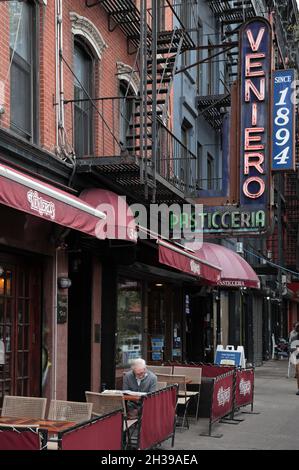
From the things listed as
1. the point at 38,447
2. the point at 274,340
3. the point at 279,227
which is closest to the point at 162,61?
the point at 38,447

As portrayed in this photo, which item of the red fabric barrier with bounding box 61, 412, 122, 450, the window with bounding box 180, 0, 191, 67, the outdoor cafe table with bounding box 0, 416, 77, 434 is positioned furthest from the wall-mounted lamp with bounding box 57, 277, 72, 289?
the window with bounding box 180, 0, 191, 67

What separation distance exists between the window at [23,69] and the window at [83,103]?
1.38m

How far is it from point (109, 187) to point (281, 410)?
563cm

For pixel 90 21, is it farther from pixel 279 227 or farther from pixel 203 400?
pixel 279 227

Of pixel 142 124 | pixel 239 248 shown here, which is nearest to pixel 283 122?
pixel 142 124

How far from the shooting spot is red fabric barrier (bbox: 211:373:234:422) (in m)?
10.9

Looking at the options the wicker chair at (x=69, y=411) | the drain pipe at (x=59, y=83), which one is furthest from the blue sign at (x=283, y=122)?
the wicker chair at (x=69, y=411)

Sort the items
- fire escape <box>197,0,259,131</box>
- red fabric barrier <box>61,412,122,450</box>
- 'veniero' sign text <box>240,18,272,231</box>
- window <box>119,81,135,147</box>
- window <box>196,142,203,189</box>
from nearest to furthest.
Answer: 1. red fabric barrier <box>61,412,122,450</box>
2. window <box>119,81,135,147</box>
3. 'veniero' sign text <box>240,18,272,231</box>
4. window <box>196,142,203,189</box>
5. fire escape <box>197,0,259,131</box>

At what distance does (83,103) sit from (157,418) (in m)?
6.12

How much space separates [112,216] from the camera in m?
10.6

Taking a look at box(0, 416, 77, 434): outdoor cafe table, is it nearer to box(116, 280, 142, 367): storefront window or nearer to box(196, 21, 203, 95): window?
box(116, 280, 142, 367): storefront window

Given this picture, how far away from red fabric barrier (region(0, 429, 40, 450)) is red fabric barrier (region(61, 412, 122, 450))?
0.24 metres
